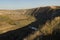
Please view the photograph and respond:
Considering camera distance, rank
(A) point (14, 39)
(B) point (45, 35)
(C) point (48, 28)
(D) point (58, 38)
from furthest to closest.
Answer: (A) point (14, 39), (C) point (48, 28), (B) point (45, 35), (D) point (58, 38)

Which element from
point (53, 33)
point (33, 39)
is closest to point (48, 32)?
point (53, 33)

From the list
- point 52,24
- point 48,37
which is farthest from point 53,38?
point 52,24

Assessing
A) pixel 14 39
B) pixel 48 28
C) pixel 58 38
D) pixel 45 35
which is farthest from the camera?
pixel 14 39

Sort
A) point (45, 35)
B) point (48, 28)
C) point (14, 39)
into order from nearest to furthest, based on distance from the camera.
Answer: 1. point (45, 35)
2. point (48, 28)
3. point (14, 39)

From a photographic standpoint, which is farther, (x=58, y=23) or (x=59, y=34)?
(x=58, y=23)

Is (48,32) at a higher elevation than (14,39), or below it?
higher

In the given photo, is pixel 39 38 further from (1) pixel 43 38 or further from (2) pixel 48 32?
(2) pixel 48 32

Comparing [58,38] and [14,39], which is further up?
[58,38]

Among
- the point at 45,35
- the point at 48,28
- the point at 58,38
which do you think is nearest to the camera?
the point at 58,38

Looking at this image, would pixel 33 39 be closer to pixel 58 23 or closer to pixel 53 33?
pixel 53 33
